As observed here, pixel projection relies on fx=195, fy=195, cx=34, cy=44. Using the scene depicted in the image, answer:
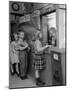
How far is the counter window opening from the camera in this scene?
6.16ft

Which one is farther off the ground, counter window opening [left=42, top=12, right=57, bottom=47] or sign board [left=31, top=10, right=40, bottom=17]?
sign board [left=31, top=10, right=40, bottom=17]

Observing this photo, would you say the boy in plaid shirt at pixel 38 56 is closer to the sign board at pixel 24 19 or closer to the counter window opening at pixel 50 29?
the counter window opening at pixel 50 29

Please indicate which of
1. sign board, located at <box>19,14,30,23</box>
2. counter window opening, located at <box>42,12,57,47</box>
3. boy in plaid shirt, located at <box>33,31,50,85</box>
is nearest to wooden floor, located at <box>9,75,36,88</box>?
boy in plaid shirt, located at <box>33,31,50,85</box>

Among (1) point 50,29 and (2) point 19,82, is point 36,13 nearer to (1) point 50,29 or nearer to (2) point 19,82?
(1) point 50,29

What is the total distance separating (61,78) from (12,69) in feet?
1.63

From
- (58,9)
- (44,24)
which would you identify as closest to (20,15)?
(44,24)

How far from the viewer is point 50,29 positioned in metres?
1.90

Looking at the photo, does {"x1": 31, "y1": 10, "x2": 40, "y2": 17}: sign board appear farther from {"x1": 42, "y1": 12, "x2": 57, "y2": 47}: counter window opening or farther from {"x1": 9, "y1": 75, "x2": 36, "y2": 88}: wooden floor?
{"x1": 9, "y1": 75, "x2": 36, "y2": 88}: wooden floor

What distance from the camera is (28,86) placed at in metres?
1.86

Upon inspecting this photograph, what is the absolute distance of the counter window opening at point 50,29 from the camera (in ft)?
6.16

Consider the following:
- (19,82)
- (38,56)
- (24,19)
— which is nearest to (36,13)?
(24,19)

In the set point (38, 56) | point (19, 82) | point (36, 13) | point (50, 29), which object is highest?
point (36, 13)

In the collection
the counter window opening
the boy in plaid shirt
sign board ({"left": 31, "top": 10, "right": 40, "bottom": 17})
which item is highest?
sign board ({"left": 31, "top": 10, "right": 40, "bottom": 17})

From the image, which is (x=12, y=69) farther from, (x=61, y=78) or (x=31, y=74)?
(x=61, y=78)
